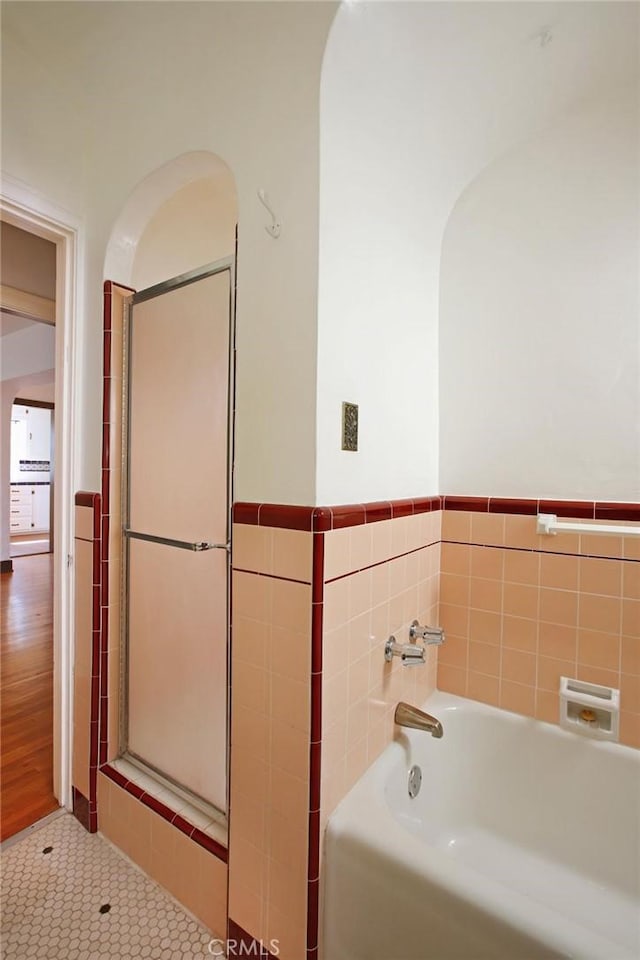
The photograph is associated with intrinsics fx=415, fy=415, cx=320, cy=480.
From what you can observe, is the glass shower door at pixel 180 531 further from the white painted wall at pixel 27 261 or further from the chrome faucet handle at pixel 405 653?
the white painted wall at pixel 27 261

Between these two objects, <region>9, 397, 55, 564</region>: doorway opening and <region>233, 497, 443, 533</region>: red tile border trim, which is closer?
<region>233, 497, 443, 533</region>: red tile border trim

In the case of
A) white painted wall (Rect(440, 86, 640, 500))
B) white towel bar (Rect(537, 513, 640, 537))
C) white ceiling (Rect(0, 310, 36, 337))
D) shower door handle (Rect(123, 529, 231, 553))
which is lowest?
shower door handle (Rect(123, 529, 231, 553))

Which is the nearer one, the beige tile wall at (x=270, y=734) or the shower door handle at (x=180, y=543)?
the beige tile wall at (x=270, y=734)

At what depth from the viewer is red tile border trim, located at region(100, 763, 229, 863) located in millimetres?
1149

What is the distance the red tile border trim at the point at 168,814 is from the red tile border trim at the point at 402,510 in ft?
3.02

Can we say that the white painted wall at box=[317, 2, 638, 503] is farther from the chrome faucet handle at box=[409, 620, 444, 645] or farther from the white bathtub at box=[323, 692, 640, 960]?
the white bathtub at box=[323, 692, 640, 960]

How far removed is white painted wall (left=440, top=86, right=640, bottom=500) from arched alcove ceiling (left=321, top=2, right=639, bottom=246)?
150 millimetres

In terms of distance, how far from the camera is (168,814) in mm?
1272

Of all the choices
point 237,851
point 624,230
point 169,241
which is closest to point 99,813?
point 237,851

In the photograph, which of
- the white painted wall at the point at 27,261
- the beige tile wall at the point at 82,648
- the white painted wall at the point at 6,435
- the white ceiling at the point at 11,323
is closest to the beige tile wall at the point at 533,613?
the beige tile wall at the point at 82,648

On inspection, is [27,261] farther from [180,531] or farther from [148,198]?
[180,531]

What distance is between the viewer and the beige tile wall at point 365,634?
97 centimetres

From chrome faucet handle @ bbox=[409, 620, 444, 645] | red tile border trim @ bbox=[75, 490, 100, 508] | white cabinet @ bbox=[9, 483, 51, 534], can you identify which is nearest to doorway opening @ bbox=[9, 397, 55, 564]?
white cabinet @ bbox=[9, 483, 51, 534]

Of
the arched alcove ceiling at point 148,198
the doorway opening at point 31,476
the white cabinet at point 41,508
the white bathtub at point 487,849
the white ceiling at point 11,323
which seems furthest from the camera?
the white cabinet at point 41,508
